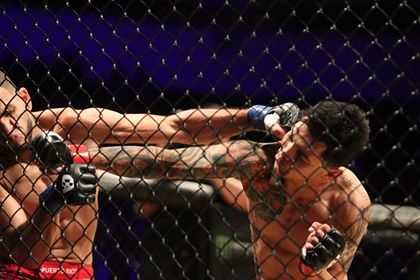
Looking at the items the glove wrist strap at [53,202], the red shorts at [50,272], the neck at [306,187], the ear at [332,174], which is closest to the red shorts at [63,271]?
the red shorts at [50,272]

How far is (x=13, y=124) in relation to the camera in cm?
219

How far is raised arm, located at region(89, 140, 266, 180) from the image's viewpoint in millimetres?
2238

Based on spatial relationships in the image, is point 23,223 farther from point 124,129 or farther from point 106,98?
point 106,98

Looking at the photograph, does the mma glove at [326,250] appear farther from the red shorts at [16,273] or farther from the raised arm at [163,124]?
the red shorts at [16,273]

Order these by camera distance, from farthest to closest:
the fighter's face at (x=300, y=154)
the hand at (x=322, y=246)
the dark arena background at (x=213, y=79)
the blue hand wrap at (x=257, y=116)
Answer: the dark arena background at (x=213, y=79) → the blue hand wrap at (x=257, y=116) → the fighter's face at (x=300, y=154) → the hand at (x=322, y=246)

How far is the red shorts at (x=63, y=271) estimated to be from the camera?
230 cm

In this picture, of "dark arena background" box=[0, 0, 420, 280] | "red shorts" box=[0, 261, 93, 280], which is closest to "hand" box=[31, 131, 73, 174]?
"red shorts" box=[0, 261, 93, 280]

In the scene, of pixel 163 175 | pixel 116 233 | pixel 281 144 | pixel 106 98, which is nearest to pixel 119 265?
pixel 116 233

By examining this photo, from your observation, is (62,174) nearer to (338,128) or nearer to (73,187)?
(73,187)

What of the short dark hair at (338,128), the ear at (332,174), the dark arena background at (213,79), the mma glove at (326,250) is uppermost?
the short dark hair at (338,128)

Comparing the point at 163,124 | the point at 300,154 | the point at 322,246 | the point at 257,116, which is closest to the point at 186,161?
the point at 163,124

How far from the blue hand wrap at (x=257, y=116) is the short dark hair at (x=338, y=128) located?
0.59ft

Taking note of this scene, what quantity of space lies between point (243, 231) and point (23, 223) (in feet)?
4.00

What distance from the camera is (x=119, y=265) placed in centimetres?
339
